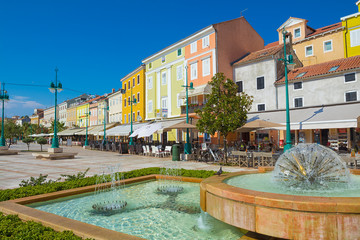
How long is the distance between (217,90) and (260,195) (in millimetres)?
12188

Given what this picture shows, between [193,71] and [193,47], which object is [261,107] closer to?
[193,71]

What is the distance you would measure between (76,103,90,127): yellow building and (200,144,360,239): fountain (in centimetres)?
6160

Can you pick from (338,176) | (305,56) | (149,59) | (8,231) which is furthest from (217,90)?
(149,59)

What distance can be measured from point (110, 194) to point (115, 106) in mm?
40964

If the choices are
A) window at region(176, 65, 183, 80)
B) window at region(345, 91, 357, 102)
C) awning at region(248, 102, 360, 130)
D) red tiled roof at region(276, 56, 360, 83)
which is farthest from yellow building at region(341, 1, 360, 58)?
window at region(176, 65, 183, 80)

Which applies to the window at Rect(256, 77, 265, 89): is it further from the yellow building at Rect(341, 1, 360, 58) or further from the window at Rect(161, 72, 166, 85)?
the window at Rect(161, 72, 166, 85)

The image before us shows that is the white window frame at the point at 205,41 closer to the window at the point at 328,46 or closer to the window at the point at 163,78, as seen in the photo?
the window at the point at 163,78

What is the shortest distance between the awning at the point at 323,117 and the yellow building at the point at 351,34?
11.1 m

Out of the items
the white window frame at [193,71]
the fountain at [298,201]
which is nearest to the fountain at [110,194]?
the fountain at [298,201]

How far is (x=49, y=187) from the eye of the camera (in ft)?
24.1

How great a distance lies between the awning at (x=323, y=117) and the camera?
13.8 meters

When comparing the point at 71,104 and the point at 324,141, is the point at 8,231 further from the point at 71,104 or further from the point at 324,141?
the point at 71,104

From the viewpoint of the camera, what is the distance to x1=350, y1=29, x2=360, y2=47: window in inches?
964

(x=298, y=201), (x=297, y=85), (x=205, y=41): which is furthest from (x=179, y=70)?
(x=298, y=201)
